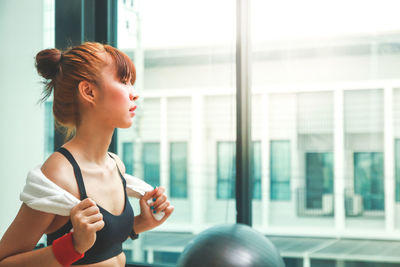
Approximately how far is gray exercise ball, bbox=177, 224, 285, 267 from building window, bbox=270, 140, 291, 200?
0.64 metres

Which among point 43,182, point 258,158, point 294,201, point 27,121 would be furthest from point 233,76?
point 43,182

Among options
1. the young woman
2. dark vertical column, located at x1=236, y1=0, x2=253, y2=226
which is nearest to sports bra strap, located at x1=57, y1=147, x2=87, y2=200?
the young woman

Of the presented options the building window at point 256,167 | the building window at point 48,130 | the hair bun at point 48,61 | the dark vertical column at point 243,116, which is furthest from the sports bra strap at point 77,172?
the building window at point 48,130

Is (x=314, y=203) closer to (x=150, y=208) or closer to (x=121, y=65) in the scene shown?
(x=150, y=208)

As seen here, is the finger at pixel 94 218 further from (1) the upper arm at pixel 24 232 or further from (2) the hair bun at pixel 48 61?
(2) the hair bun at pixel 48 61

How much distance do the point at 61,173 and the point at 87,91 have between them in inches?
8.5

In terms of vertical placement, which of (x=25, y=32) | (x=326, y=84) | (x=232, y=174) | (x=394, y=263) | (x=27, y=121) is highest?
(x=25, y=32)

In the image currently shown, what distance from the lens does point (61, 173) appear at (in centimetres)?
93

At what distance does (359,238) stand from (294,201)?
348 mm

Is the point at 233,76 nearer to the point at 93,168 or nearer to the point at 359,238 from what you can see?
the point at 359,238

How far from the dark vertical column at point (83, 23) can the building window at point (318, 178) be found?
1085 millimetres

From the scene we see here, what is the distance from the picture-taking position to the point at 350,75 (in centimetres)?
195

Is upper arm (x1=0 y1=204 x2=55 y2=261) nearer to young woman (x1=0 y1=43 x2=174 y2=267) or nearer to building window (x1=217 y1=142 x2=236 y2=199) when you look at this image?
young woman (x1=0 y1=43 x2=174 y2=267)

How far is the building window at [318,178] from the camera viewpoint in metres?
1.95
